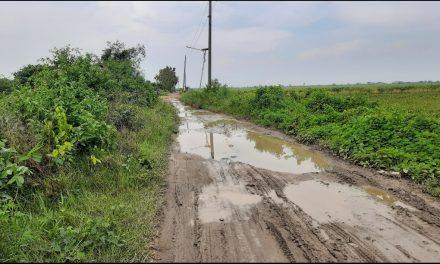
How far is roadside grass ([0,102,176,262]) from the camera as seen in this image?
12.7ft

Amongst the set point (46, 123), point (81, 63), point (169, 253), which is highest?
point (81, 63)

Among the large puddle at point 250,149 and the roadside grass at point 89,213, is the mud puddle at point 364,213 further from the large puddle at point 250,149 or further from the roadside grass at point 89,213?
the roadside grass at point 89,213

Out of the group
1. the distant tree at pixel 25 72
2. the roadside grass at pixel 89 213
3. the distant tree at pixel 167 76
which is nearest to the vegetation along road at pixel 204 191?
the roadside grass at pixel 89 213

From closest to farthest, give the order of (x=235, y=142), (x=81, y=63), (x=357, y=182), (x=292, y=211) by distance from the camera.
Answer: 1. (x=292, y=211)
2. (x=357, y=182)
3. (x=235, y=142)
4. (x=81, y=63)

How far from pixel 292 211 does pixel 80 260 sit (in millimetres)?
2791

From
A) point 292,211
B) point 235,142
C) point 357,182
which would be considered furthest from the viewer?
point 235,142

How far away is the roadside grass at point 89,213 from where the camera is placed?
3.86 meters

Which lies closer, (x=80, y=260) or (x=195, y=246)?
(x=80, y=260)

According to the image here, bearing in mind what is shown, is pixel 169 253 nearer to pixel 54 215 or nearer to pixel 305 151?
pixel 54 215

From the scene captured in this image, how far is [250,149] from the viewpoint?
9.99 meters

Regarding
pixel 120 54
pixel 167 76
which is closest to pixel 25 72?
pixel 120 54

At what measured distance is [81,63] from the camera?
12.1 meters

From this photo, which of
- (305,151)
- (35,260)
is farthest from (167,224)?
(305,151)

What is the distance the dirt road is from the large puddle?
0.28 feet
